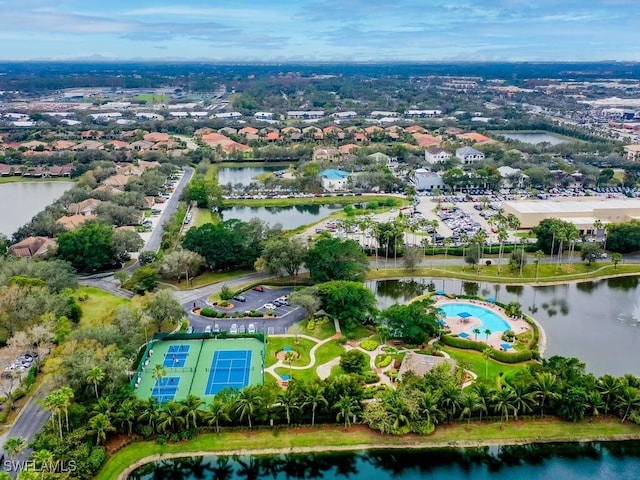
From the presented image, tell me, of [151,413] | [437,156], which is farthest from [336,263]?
[437,156]

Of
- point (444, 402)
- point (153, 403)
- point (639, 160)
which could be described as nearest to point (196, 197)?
point (153, 403)

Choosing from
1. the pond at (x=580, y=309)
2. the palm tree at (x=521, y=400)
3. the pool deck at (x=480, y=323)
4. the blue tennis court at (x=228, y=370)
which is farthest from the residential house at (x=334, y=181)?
the palm tree at (x=521, y=400)

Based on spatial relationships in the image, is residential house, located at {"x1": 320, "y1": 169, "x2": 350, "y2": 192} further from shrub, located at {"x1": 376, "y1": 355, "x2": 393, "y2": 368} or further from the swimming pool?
shrub, located at {"x1": 376, "y1": 355, "x2": 393, "y2": 368}

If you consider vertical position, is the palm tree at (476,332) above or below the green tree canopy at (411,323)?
below

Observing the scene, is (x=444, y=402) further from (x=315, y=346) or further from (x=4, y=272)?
(x=4, y=272)

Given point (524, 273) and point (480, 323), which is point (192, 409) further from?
point (524, 273)

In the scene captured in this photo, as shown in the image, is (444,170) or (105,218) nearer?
(105,218)

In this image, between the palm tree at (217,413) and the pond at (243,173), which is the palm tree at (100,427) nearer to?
the palm tree at (217,413)
